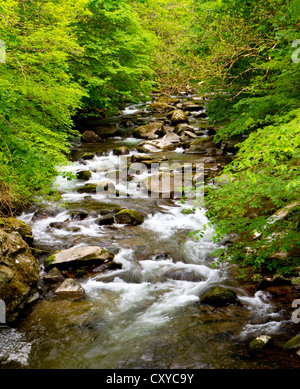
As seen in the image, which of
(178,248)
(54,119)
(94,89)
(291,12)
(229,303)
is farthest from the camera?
(94,89)

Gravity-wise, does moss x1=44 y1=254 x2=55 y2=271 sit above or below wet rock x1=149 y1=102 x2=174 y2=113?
below

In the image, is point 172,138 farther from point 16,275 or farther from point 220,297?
point 16,275

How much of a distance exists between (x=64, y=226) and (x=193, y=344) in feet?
16.6

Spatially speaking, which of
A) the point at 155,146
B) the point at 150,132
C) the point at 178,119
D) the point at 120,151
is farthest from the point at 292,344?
the point at 178,119

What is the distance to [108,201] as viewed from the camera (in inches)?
372

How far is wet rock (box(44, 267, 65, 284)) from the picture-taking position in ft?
18.0

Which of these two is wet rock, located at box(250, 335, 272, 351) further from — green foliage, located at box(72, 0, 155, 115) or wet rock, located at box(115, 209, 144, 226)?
green foliage, located at box(72, 0, 155, 115)

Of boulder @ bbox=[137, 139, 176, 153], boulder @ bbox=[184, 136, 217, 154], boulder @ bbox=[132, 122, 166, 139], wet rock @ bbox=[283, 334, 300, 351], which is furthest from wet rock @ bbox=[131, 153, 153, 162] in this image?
wet rock @ bbox=[283, 334, 300, 351]

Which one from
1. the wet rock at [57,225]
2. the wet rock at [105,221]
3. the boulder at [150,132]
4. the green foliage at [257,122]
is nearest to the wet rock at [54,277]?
the wet rock at [57,225]

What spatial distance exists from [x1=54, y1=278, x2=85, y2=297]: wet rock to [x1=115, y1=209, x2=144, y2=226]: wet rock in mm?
2954

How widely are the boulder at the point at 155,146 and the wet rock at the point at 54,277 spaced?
31.3ft

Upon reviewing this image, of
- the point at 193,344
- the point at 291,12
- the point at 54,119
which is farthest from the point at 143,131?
the point at 193,344

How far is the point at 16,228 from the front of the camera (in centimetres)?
631
